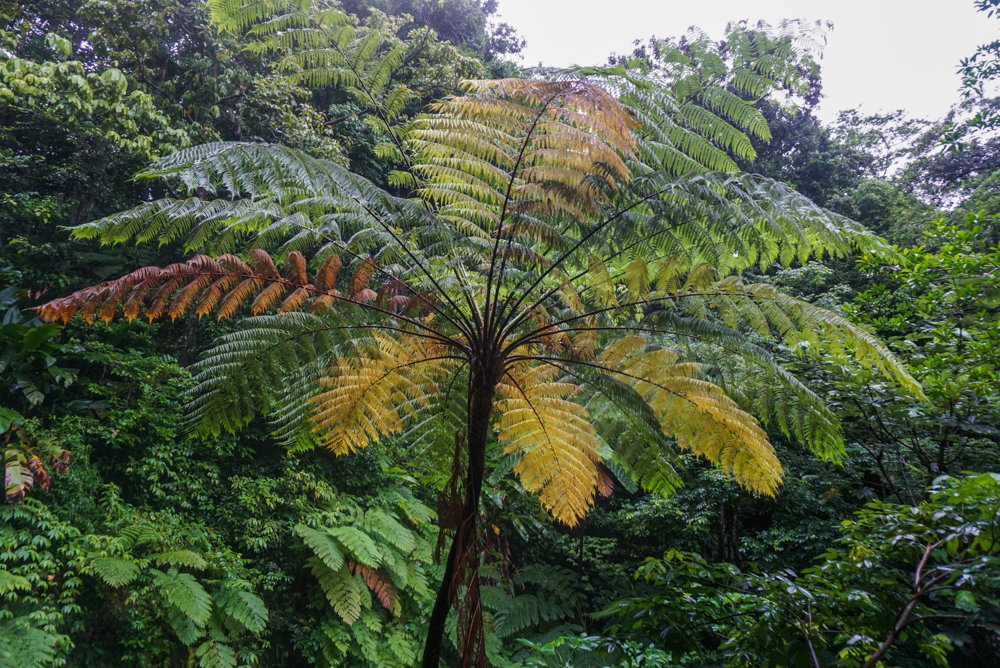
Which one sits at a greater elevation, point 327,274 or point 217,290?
point 327,274

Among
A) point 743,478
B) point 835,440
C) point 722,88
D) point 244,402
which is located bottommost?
point 244,402

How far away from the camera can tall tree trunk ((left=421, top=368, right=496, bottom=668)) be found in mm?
1634

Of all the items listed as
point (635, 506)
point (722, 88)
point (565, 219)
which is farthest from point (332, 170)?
point (635, 506)

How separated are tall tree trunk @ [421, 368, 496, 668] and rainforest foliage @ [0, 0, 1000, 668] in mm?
11

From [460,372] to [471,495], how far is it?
66cm

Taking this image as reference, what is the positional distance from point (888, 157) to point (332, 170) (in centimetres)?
1273

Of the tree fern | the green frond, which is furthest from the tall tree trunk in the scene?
the green frond

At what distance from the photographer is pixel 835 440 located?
2.13 metres

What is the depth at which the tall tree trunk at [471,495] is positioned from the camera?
1.63 metres

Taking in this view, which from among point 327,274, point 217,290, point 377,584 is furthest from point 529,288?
point 377,584

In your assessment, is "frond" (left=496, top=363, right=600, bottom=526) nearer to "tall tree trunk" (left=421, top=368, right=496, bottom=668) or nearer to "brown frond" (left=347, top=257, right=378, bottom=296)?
"tall tree trunk" (left=421, top=368, right=496, bottom=668)

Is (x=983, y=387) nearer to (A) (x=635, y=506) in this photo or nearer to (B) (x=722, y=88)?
A: (B) (x=722, y=88)

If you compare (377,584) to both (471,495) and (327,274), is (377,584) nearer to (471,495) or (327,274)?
(471,495)

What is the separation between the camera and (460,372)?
2219 mm
